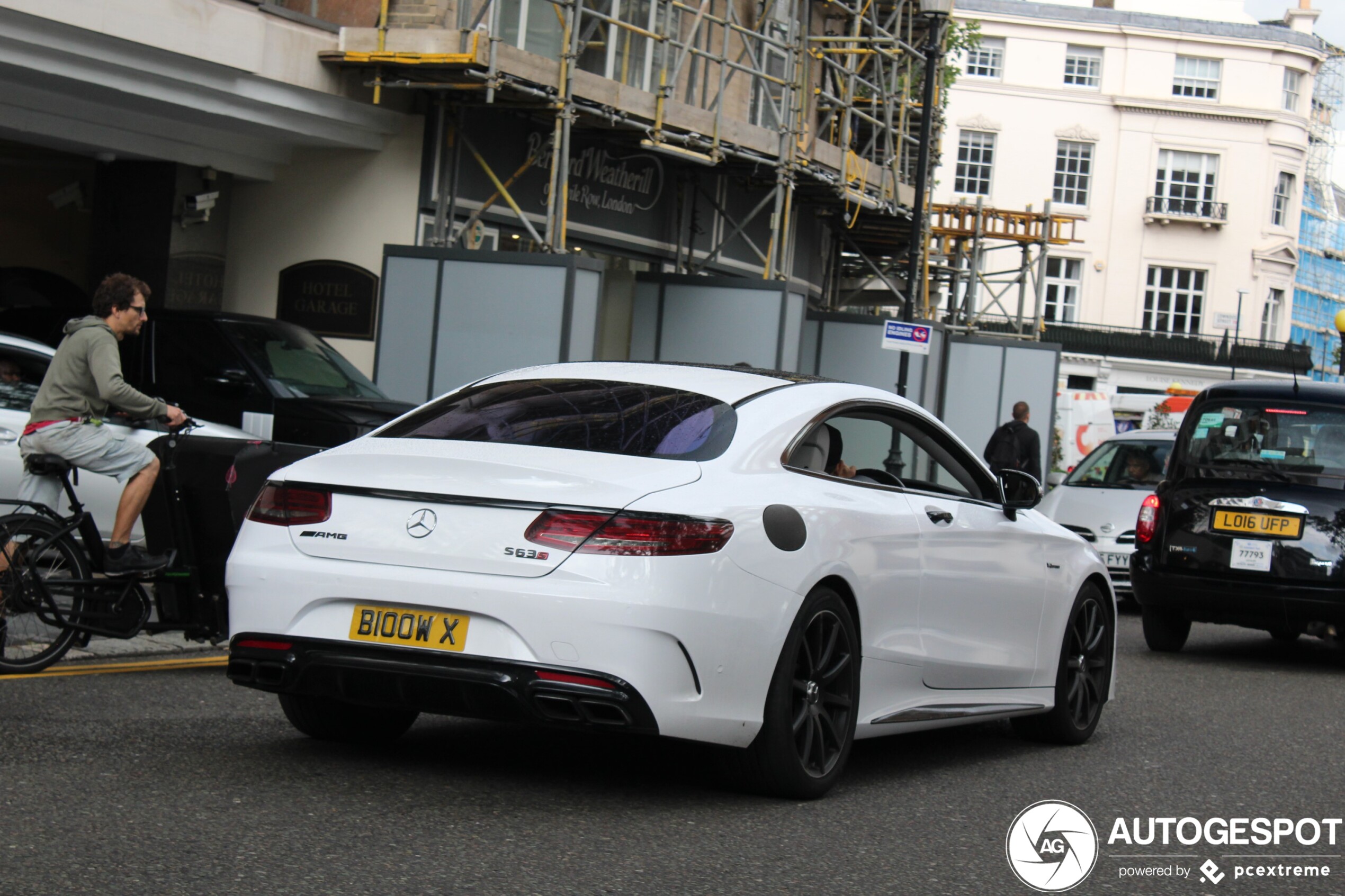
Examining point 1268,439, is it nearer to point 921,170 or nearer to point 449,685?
point 449,685

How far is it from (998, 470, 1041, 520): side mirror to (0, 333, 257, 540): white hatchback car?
4.96 metres

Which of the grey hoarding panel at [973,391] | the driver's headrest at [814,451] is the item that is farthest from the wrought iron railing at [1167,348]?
→ the driver's headrest at [814,451]

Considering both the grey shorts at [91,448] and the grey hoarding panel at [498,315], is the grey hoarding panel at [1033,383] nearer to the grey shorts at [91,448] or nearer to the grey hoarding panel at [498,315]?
the grey hoarding panel at [498,315]

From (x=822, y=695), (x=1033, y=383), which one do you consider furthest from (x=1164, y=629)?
(x=1033, y=383)

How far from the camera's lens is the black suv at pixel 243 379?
1351 centimetres

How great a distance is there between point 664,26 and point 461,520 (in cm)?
1634

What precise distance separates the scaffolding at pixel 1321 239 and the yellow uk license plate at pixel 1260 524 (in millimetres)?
60735

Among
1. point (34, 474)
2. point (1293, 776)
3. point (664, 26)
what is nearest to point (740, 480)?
point (1293, 776)

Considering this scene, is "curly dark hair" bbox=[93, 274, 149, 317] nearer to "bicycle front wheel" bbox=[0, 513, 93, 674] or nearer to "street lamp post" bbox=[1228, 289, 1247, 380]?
"bicycle front wheel" bbox=[0, 513, 93, 674]

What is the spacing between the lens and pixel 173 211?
18.0 meters

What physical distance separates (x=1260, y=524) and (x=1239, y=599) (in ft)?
1.71

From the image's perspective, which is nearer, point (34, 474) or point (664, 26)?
point (34, 474)

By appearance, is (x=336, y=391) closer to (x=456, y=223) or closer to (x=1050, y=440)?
(x=456, y=223)

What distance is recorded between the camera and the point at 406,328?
58.5ft
